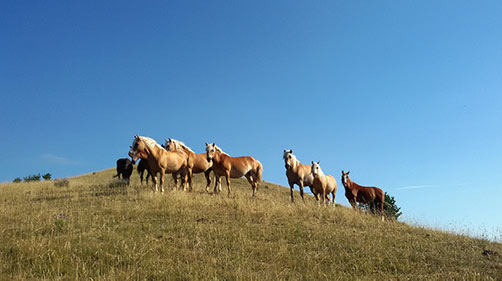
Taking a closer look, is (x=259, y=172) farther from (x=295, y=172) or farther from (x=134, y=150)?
(x=134, y=150)

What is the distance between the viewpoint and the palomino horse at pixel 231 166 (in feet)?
57.1

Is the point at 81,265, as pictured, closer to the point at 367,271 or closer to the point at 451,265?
the point at 367,271

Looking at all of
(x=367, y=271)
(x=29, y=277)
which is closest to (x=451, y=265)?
(x=367, y=271)

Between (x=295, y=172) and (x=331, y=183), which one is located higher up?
(x=295, y=172)

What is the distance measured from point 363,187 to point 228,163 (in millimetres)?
8083

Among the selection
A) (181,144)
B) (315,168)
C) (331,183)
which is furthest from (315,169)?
(181,144)

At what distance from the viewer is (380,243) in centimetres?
948

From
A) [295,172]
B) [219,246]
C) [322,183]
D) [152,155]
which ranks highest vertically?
[152,155]

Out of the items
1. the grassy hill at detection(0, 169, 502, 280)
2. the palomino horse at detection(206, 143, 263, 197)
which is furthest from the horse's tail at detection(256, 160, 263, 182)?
the grassy hill at detection(0, 169, 502, 280)

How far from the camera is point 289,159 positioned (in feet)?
58.7

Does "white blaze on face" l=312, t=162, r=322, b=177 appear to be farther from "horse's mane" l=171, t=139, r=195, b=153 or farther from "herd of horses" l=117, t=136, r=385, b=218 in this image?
"horse's mane" l=171, t=139, r=195, b=153

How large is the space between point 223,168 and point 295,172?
3912 millimetres

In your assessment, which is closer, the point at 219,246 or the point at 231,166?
the point at 219,246

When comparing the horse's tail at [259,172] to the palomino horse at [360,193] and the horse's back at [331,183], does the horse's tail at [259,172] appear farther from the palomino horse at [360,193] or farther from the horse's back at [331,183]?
the palomino horse at [360,193]
